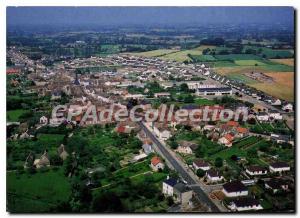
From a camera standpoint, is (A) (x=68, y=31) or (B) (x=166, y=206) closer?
(B) (x=166, y=206)

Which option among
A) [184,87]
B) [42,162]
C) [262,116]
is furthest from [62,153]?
[262,116]

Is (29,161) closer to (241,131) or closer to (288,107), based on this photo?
(241,131)

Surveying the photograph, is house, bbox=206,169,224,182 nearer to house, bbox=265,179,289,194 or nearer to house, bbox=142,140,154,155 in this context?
house, bbox=265,179,289,194

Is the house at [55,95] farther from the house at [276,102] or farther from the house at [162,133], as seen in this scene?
the house at [276,102]

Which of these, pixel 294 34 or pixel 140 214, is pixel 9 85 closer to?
pixel 140 214

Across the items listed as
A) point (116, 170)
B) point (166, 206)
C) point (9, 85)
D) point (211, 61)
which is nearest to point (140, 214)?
point (166, 206)

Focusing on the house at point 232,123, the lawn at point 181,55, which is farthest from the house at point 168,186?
the lawn at point 181,55

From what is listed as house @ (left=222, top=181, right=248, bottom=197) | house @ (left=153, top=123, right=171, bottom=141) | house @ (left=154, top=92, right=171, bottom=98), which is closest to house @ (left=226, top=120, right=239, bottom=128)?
house @ (left=153, top=123, right=171, bottom=141)

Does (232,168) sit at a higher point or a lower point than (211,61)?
lower
